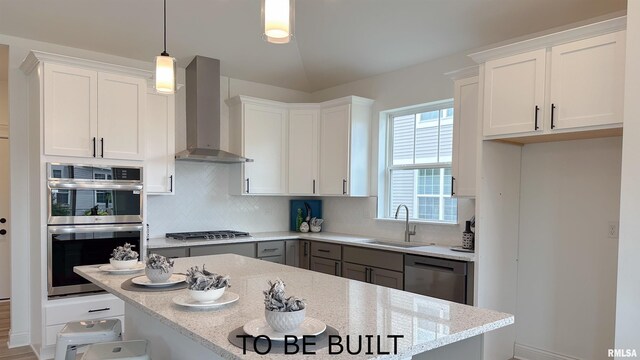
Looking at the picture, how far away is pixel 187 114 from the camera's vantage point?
4707mm

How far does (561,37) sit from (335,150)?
2.63m

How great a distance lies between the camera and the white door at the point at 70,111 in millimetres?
3447

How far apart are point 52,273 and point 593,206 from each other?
13.9 feet

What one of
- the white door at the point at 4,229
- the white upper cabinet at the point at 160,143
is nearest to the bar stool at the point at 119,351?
the white upper cabinet at the point at 160,143

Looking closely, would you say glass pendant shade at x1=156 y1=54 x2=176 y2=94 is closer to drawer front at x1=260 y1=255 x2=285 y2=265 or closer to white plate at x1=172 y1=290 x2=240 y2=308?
white plate at x1=172 y1=290 x2=240 y2=308

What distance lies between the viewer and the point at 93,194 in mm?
3621

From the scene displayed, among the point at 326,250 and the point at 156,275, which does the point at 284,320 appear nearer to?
the point at 156,275

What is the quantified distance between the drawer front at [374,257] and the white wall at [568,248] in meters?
1.02

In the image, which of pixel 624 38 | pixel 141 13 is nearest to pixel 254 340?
pixel 624 38

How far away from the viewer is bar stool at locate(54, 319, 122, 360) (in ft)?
7.42

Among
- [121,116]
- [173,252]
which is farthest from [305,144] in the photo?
[121,116]

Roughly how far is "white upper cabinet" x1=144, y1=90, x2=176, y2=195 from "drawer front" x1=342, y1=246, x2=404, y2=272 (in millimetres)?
1903

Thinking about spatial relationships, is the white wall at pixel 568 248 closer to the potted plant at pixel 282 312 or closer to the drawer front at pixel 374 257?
the drawer front at pixel 374 257

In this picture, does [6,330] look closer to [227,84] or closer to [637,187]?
[227,84]
